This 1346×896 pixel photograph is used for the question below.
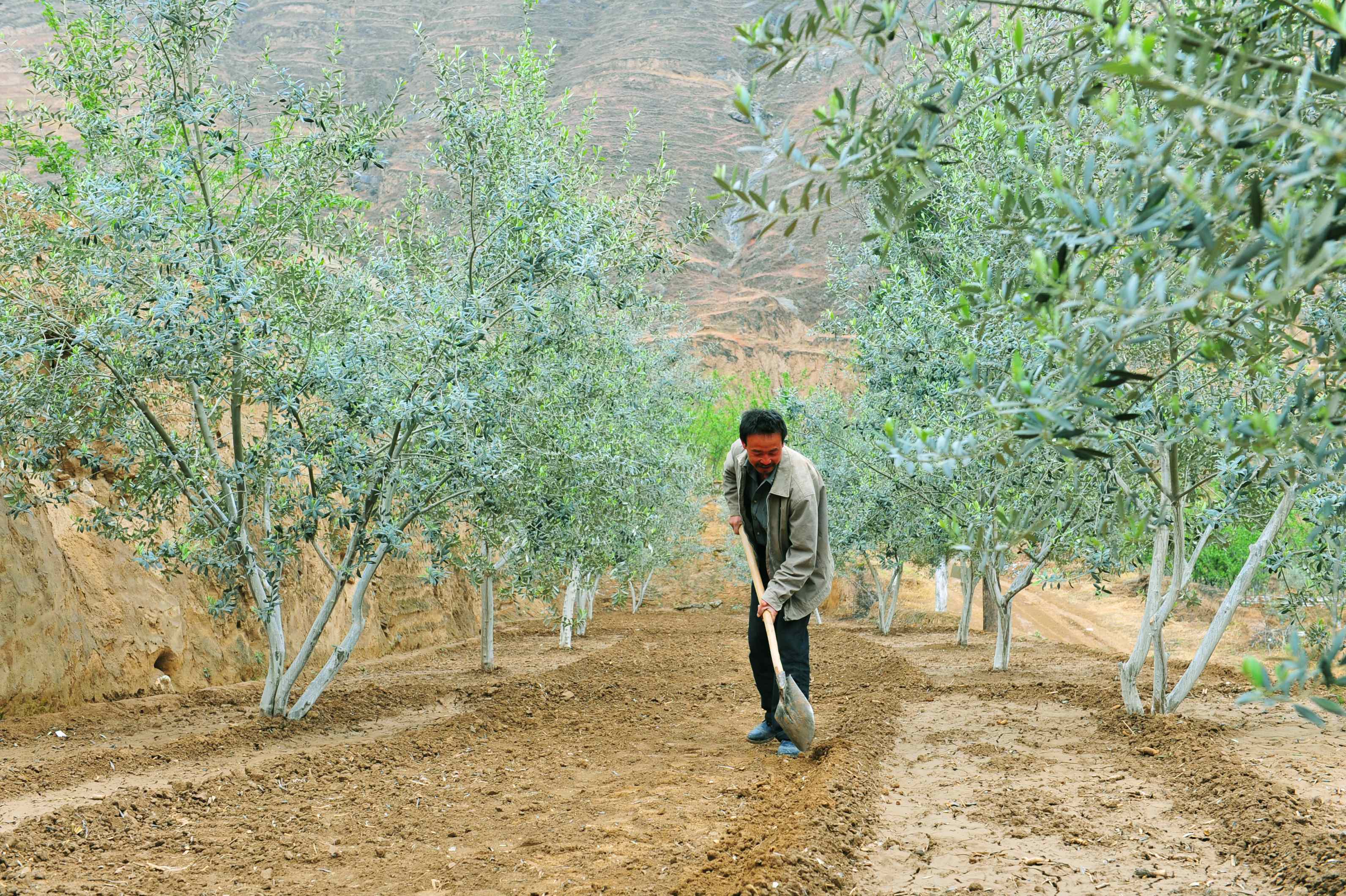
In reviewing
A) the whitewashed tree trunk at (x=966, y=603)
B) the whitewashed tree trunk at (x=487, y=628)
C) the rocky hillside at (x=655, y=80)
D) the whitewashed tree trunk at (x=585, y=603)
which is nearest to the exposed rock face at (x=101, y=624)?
the whitewashed tree trunk at (x=487, y=628)

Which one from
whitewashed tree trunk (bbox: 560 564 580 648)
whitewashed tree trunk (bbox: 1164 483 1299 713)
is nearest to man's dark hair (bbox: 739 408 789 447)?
whitewashed tree trunk (bbox: 1164 483 1299 713)

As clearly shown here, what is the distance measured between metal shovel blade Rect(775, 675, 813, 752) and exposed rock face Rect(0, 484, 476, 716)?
6034 mm

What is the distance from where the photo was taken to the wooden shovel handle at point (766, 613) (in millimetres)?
6637

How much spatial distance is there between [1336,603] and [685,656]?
8.32m

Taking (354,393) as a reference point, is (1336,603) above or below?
below

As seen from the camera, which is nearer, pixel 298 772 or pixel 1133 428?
pixel 1133 428

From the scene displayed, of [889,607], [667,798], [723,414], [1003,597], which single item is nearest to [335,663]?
[667,798]

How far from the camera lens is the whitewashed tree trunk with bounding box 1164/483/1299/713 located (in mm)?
6938

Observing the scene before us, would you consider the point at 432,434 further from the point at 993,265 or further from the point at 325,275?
the point at 993,265

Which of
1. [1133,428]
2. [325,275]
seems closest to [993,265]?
[1133,428]

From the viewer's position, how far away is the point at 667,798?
5781mm

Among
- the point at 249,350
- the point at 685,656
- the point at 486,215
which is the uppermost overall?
the point at 486,215

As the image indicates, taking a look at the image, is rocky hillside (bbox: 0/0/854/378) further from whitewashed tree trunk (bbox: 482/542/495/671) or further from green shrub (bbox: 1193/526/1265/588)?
whitewashed tree trunk (bbox: 482/542/495/671)

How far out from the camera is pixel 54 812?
524 centimetres
